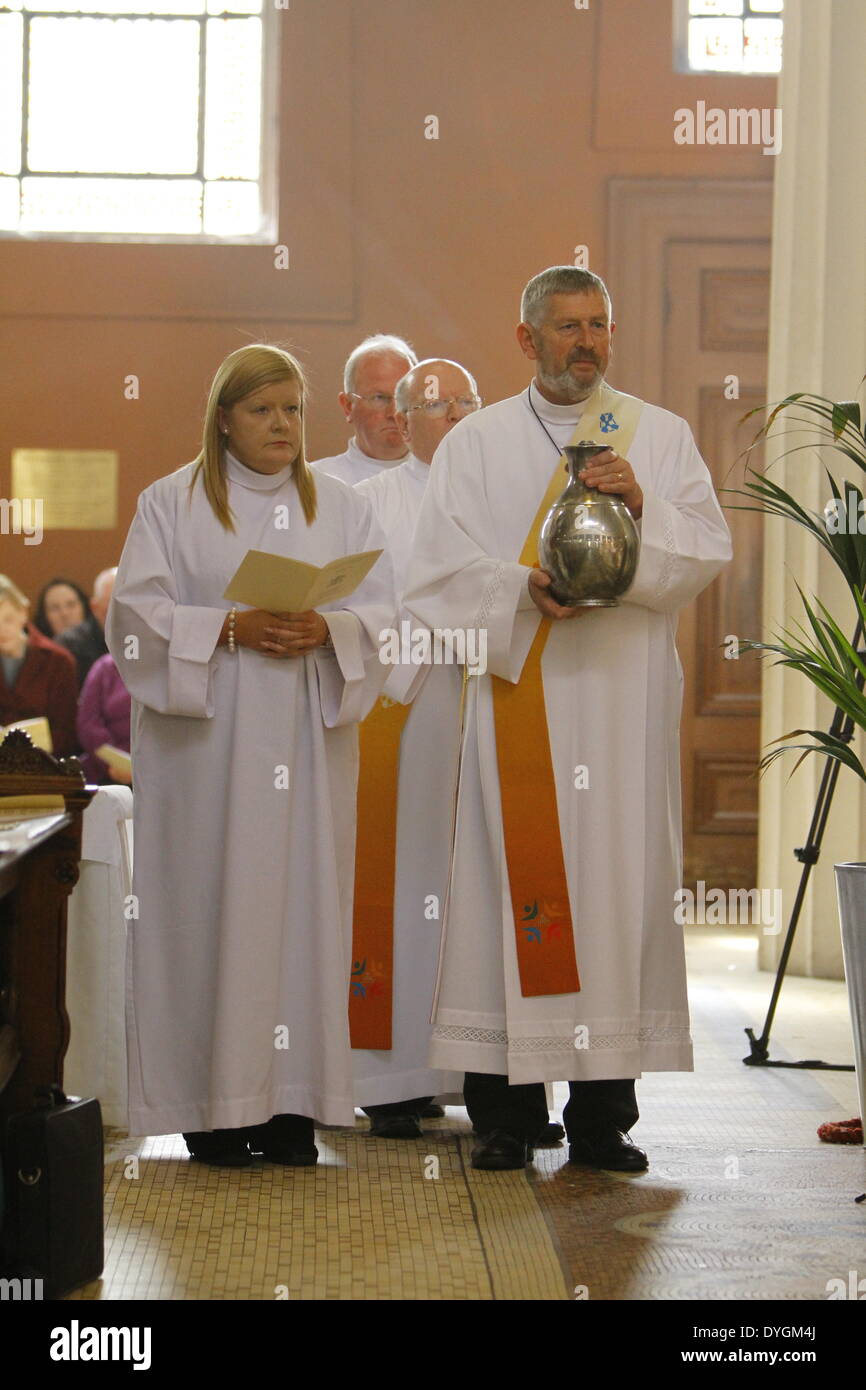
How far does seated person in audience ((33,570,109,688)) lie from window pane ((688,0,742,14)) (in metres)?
4.79

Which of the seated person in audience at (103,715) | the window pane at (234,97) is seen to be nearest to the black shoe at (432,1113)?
the seated person in audience at (103,715)

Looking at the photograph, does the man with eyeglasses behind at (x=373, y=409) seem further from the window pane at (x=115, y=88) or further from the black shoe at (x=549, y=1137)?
the window pane at (x=115, y=88)

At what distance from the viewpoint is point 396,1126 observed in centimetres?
468

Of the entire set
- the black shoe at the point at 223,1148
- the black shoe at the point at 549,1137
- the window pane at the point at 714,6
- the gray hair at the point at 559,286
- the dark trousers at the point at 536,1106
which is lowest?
the black shoe at the point at 549,1137

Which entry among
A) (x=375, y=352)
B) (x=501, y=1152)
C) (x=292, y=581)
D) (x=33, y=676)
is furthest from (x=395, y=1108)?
(x=33, y=676)

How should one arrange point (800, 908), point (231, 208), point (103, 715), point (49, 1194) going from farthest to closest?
1. point (231, 208)
2. point (103, 715)
3. point (800, 908)
4. point (49, 1194)

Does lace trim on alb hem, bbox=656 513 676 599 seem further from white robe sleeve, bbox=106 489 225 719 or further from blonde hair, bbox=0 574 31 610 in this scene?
blonde hair, bbox=0 574 31 610

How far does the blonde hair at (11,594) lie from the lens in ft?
32.1

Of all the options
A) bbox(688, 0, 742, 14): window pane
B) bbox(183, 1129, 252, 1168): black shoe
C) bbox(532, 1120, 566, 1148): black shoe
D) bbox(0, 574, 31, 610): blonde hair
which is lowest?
bbox(532, 1120, 566, 1148): black shoe

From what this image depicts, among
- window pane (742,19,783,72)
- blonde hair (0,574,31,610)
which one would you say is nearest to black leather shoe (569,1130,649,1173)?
blonde hair (0,574,31,610)

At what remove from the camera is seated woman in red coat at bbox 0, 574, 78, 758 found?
9695 millimetres

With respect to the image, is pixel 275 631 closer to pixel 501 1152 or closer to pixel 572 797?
pixel 572 797

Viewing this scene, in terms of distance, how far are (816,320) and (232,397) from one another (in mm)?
4253

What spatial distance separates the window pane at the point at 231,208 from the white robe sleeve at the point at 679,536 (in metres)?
6.44
